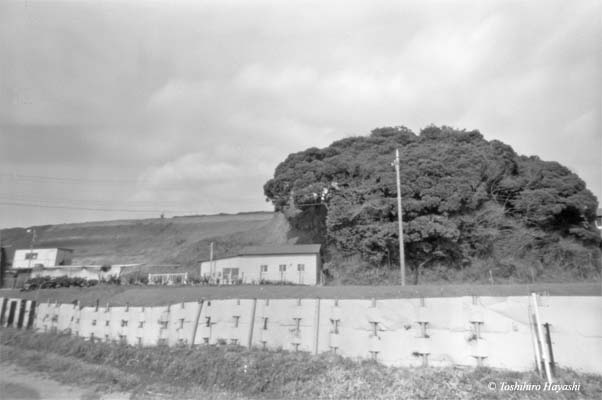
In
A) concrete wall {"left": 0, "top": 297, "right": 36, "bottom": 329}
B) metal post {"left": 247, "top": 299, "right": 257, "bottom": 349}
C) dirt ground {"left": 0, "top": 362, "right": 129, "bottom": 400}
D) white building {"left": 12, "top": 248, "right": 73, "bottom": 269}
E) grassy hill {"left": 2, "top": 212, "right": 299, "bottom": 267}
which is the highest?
grassy hill {"left": 2, "top": 212, "right": 299, "bottom": 267}

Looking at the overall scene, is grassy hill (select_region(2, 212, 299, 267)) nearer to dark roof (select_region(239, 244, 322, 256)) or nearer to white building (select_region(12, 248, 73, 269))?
white building (select_region(12, 248, 73, 269))

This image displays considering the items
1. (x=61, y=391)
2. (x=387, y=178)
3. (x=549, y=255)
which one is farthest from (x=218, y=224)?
(x=61, y=391)

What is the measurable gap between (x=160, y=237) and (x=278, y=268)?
41.3 m

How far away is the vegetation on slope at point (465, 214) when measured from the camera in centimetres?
2045

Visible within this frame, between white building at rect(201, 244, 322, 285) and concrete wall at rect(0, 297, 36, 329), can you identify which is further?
white building at rect(201, 244, 322, 285)

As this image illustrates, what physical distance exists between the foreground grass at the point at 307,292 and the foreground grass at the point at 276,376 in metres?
2.75

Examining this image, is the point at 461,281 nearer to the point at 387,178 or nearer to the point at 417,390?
the point at 387,178

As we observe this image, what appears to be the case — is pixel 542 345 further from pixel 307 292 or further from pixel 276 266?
pixel 276 266

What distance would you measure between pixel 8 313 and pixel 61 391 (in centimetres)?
1129

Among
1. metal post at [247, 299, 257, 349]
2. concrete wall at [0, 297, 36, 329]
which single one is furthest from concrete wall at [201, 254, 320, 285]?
metal post at [247, 299, 257, 349]

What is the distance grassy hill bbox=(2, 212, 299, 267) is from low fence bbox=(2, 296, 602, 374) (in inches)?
953

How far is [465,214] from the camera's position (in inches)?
856

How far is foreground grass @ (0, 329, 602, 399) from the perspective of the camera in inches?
213

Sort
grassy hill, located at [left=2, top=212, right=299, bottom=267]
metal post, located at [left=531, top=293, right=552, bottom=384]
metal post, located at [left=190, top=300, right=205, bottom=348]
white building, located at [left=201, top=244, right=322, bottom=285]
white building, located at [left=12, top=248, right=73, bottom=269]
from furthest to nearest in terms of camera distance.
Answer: white building, located at [left=12, top=248, right=73, bottom=269] < grassy hill, located at [left=2, top=212, right=299, bottom=267] < white building, located at [left=201, top=244, right=322, bottom=285] < metal post, located at [left=190, top=300, right=205, bottom=348] < metal post, located at [left=531, top=293, right=552, bottom=384]
